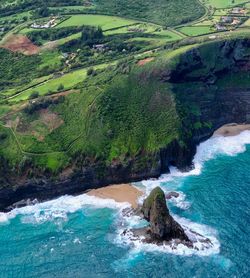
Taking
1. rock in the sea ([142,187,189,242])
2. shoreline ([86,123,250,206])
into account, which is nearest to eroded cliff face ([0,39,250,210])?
shoreline ([86,123,250,206])

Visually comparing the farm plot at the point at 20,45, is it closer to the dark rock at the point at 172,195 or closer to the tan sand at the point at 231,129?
the tan sand at the point at 231,129

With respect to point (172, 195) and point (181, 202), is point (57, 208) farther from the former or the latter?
point (181, 202)

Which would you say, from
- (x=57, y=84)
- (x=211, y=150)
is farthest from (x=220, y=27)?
(x=57, y=84)

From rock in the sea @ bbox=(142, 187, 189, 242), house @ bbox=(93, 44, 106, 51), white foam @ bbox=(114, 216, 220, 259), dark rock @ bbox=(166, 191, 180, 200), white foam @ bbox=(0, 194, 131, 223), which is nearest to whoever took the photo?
white foam @ bbox=(114, 216, 220, 259)

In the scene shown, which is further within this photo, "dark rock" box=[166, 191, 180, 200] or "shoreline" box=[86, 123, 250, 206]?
"shoreline" box=[86, 123, 250, 206]

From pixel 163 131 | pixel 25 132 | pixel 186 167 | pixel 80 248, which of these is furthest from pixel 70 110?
pixel 80 248

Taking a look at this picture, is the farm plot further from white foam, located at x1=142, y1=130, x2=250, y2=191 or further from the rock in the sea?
the rock in the sea
